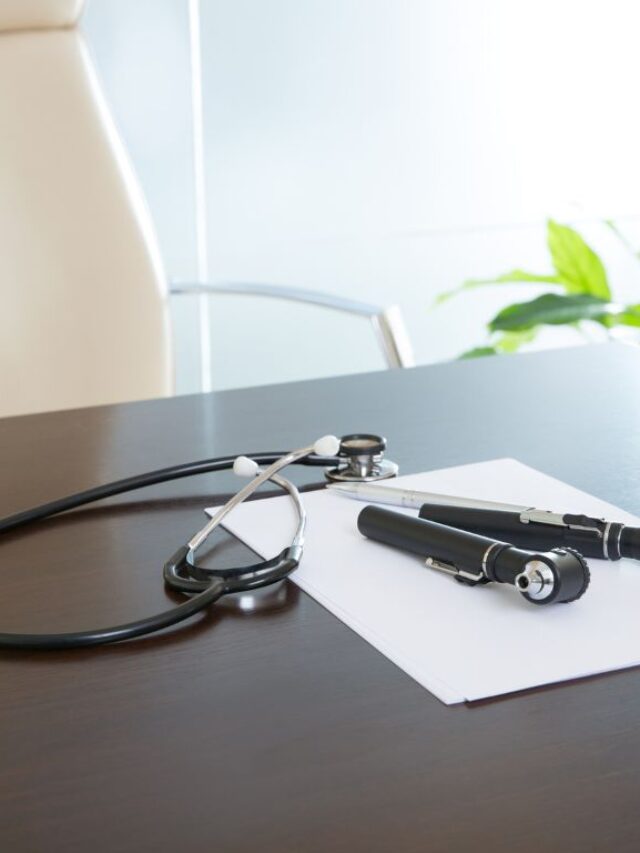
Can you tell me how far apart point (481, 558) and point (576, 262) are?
186cm

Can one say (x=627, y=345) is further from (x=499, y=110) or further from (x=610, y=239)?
(x=610, y=239)

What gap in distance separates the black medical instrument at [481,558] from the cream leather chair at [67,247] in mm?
873

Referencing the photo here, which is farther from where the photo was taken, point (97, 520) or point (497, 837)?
point (97, 520)

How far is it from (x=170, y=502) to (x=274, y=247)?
191 cm

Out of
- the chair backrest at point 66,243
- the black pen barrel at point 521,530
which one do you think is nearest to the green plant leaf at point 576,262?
the chair backrest at point 66,243

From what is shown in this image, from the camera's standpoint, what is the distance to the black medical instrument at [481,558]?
54 cm

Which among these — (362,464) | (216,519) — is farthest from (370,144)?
Answer: (216,519)

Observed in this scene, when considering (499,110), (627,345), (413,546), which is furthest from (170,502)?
(499,110)

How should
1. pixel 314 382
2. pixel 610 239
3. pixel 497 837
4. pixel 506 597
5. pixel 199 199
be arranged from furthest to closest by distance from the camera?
pixel 610 239, pixel 199 199, pixel 314 382, pixel 506 597, pixel 497 837

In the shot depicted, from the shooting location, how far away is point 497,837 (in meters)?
0.38

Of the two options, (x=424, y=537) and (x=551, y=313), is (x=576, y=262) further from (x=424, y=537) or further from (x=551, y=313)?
(x=424, y=537)

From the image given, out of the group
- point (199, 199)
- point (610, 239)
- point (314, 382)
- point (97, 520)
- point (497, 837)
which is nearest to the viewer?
point (497, 837)

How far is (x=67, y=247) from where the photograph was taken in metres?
1.51

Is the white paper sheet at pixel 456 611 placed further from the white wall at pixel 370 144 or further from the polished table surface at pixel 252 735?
the white wall at pixel 370 144
